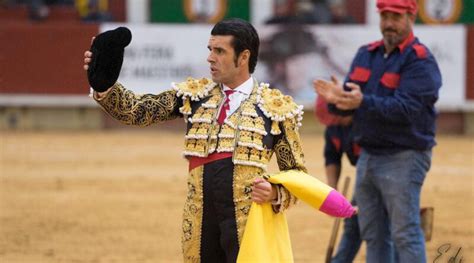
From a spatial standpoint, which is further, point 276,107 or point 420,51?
point 420,51

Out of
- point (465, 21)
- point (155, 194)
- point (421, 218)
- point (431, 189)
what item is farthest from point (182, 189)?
point (465, 21)

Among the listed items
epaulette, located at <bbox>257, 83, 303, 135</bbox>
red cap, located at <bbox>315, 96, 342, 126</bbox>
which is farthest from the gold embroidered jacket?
red cap, located at <bbox>315, 96, 342, 126</bbox>

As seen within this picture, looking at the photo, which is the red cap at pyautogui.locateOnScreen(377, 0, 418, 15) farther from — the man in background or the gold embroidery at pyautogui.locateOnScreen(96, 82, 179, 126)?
the gold embroidery at pyautogui.locateOnScreen(96, 82, 179, 126)

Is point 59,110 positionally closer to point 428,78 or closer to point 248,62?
point 428,78

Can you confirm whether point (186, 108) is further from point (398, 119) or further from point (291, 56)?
point (291, 56)

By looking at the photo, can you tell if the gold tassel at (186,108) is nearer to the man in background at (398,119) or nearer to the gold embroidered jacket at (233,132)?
the gold embroidered jacket at (233,132)

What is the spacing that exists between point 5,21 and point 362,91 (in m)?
12.2

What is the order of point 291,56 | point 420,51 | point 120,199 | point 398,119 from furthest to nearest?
point 291,56 < point 120,199 < point 420,51 < point 398,119

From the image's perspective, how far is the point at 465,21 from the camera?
58.7 ft

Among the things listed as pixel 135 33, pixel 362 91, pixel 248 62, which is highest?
pixel 248 62

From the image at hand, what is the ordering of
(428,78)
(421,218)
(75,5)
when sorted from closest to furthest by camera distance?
(428,78) < (421,218) < (75,5)

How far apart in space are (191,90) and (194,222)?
1.63 feet

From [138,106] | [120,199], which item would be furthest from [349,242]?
[120,199]

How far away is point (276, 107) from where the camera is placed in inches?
174
